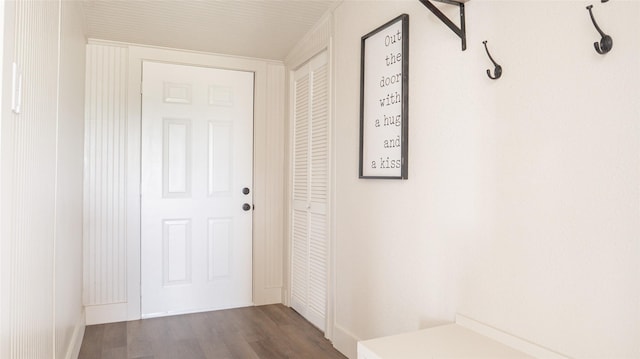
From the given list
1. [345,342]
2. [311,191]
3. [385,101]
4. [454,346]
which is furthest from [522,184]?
[311,191]

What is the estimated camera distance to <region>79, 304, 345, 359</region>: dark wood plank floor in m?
2.53

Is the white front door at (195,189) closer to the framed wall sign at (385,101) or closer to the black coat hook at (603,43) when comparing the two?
the framed wall sign at (385,101)

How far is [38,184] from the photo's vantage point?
143 centimetres

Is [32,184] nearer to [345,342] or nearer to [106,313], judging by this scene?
[345,342]

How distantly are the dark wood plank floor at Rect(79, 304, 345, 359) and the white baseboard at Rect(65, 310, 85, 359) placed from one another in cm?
5

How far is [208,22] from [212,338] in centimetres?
218

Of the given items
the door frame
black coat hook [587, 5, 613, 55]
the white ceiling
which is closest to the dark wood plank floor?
the door frame

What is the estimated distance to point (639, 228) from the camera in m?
1.03

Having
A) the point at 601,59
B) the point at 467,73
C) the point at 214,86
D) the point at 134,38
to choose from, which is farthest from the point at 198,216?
the point at 601,59

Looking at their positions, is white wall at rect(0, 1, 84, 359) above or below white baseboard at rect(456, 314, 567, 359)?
above

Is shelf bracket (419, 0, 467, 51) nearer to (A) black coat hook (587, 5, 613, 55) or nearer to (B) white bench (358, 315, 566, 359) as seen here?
(A) black coat hook (587, 5, 613, 55)

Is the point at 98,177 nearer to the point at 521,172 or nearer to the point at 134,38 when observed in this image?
the point at 134,38

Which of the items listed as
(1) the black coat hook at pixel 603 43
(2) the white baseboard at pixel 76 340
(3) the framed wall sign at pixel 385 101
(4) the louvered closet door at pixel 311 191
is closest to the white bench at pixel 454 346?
(3) the framed wall sign at pixel 385 101

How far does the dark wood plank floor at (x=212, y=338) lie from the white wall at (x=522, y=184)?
0.79 m
